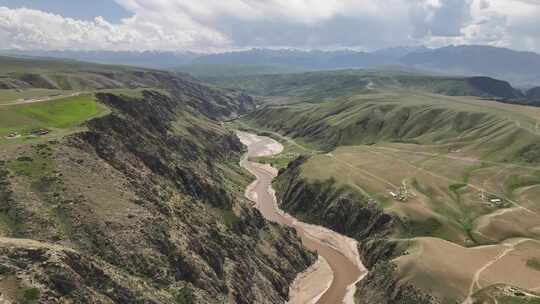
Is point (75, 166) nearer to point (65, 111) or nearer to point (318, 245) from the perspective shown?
point (65, 111)

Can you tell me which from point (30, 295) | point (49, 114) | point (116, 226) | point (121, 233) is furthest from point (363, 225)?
point (30, 295)

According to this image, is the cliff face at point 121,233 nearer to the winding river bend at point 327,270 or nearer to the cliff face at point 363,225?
the winding river bend at point 327,270

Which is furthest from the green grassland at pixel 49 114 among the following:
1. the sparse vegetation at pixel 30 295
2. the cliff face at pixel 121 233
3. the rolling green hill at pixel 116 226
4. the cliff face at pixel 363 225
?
the cliff face at pixel 363 225

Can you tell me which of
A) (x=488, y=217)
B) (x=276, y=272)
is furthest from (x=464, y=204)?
(x=276, y=272)

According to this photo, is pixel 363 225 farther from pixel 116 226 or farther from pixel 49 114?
pixel 49 114

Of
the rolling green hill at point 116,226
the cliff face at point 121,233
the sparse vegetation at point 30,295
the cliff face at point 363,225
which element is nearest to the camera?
the sparse vegetation at point 30,295

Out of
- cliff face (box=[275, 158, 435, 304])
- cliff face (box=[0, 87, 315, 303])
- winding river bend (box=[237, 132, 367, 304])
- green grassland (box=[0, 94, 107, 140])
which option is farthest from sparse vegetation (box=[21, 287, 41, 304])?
cliff face (box=[275, 158, 435, 304])
